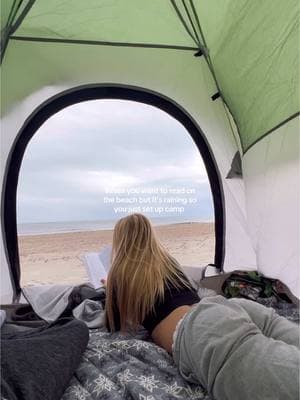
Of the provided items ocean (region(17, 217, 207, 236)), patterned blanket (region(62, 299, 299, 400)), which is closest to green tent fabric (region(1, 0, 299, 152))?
ocean (region(17, 217, 207, 236))

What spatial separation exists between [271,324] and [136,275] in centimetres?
46

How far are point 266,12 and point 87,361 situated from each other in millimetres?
1360

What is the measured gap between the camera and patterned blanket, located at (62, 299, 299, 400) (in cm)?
85

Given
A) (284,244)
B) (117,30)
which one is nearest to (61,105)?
(117,30)

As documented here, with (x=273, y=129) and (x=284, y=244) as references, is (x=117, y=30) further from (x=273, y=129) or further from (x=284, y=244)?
(x=284, y=244)

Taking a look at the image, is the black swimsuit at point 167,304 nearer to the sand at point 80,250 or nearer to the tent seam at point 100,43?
the sand at point 80,250

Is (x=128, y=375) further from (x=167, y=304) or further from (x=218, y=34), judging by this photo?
(x=218, y=34)

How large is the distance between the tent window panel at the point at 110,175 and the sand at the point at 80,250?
0.02m

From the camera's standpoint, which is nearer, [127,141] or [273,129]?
[273,129]

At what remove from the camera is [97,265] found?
76.7 inches

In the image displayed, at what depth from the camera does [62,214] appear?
2.83 metres

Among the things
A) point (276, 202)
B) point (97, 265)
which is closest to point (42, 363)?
point (97, 265)

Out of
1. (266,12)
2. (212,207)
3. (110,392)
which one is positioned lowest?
(110,392)

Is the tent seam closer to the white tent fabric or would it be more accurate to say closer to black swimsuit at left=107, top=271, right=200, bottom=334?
the white tent fabric
